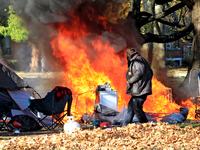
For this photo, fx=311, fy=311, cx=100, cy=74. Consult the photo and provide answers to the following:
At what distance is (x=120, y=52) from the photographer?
12898 mm

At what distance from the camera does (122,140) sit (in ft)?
18.1

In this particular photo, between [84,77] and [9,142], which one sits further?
[84,77]

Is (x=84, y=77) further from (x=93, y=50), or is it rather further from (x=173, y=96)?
(x=173, y=96)

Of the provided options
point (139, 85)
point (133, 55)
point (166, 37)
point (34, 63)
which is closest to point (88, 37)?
point (166, 37)

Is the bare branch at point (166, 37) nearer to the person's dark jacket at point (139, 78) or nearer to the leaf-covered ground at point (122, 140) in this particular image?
the person's dark jacket at point (139, 78)

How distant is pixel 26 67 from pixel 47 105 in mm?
24338

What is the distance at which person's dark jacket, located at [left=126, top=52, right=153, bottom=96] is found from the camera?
7.26 meters

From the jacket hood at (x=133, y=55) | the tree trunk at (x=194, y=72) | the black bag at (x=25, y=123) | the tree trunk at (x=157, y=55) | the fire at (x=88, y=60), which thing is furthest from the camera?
the tree trunk at (x=157, y=55)

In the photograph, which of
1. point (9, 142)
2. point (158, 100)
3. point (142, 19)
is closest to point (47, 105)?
point (9, 142)

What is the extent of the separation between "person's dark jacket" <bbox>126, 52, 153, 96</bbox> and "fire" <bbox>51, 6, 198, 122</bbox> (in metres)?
4.09

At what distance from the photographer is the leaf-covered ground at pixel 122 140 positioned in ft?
16.9

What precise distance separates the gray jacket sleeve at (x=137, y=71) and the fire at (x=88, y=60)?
13.6 feet

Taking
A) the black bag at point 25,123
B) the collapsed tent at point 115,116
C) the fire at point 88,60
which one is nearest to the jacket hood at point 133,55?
the collapsed tent at point 115,116

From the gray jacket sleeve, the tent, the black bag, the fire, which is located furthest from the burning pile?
the gray jacket sleeve
